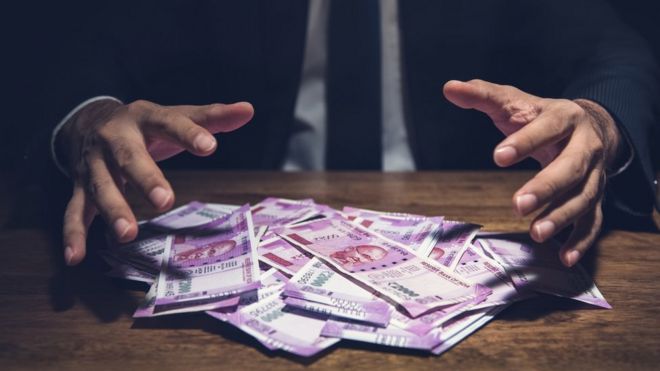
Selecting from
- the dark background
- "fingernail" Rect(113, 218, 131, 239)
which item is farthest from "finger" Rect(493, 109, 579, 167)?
the dark background

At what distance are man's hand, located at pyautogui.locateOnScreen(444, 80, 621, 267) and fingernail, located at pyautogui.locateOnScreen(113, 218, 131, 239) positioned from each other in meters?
0.50

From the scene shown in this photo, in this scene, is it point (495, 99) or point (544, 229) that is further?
point (495, 99)

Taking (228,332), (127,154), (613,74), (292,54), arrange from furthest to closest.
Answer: (292,54) → (613,74) → (127,154) → (228,332)

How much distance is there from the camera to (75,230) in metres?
0.81

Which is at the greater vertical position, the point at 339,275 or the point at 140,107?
the point at 140,107

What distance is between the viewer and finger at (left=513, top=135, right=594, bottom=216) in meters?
0.71

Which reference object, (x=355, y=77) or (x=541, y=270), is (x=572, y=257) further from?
(x=355, y=77)

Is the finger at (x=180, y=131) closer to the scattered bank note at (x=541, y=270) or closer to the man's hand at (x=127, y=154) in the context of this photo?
the man's hand at (x=127, y=154)

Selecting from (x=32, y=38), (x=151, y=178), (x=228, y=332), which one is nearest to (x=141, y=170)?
(x=151, y=178)

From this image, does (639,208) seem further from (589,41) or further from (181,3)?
(181,3)

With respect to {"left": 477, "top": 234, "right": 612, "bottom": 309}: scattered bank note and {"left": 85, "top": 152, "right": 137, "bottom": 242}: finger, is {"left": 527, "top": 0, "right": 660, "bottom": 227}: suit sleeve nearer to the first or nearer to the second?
{"left": 477, "top": 234, "right": 612, "bottom": 309}: scattered bank note

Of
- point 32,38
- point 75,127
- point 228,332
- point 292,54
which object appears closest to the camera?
point 228,332

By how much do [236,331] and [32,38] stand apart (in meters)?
1.75

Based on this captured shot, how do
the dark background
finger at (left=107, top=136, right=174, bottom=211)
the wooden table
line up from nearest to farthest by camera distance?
the wooden table, finger at (left=107, top=136, right=174, bottom=211), the dark background
